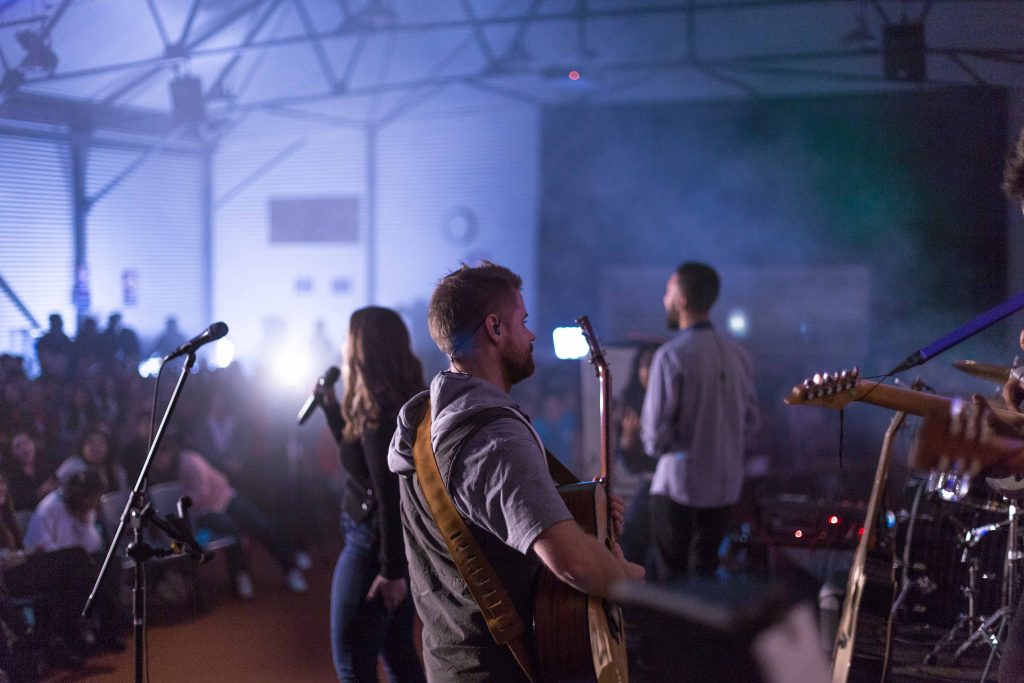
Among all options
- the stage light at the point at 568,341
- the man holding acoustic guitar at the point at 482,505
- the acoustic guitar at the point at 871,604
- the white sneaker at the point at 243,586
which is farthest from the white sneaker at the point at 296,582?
the man holding acoustic guitar at the point at 482,505

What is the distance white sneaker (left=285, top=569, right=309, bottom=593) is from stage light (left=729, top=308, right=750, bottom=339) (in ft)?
13.6

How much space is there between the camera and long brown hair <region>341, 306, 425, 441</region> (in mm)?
2803

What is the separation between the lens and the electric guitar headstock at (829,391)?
7.79 feet

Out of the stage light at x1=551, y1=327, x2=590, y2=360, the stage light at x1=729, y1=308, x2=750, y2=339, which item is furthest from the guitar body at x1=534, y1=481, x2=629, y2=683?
the stage light at x1=729, y1=308, x2=750, y2=339

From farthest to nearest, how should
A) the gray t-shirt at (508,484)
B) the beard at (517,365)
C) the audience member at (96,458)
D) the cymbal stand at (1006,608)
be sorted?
the audience member at (96,458), the cymbal stand at (1006,608), the beard at (517,365), the gray t-shirt at (508,484)

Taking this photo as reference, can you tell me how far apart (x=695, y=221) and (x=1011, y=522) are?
14.6ft

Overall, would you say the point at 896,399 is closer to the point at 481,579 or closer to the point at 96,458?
the point at 481,579

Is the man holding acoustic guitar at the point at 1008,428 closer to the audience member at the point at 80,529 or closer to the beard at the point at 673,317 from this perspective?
the beard at the point at 673,317

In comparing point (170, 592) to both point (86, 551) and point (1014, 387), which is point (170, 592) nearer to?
point (86, 551)

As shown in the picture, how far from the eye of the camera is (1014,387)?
2.61m

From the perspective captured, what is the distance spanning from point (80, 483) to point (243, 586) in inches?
57.8

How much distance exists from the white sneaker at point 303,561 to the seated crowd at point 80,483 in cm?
2

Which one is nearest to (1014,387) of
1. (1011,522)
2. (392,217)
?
(1011,522)

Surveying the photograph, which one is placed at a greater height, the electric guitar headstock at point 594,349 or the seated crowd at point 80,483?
the electric guitar headstock at point 594,349
